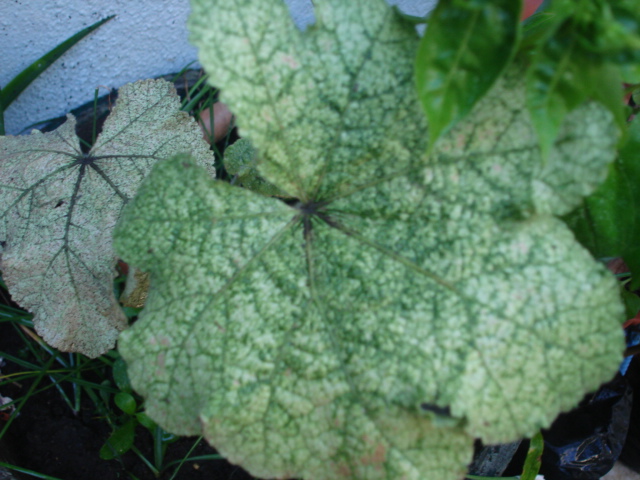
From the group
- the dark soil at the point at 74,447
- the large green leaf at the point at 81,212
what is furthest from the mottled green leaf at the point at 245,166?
the dark soil at the point at 74,447

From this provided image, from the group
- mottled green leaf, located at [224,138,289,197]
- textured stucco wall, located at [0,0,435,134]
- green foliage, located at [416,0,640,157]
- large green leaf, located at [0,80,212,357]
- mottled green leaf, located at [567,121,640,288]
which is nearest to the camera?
green foliage, located at [416,0,640,157]

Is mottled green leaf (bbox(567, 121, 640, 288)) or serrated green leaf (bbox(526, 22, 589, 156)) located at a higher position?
serrated green leaf (bbox(526, 22, 589, 156))

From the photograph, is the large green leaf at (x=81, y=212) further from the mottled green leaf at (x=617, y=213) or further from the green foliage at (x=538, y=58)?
the mottled green leaf at (x=617, y=213)

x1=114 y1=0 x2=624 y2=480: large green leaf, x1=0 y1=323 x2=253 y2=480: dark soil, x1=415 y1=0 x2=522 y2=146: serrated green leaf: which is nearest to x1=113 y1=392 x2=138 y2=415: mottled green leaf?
x1=0 y1=323 x2=253 y2=480: dark soil

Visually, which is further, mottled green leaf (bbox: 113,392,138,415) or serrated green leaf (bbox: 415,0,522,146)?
mottled green leaf (bbox: 113,392,138,415)

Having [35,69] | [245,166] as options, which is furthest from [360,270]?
[35,69]

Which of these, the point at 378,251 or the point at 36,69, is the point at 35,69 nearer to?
the point at 36,69

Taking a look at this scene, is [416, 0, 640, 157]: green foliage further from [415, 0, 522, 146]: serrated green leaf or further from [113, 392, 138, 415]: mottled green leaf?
[113, 392, 138, 415]: mottled green leaf
